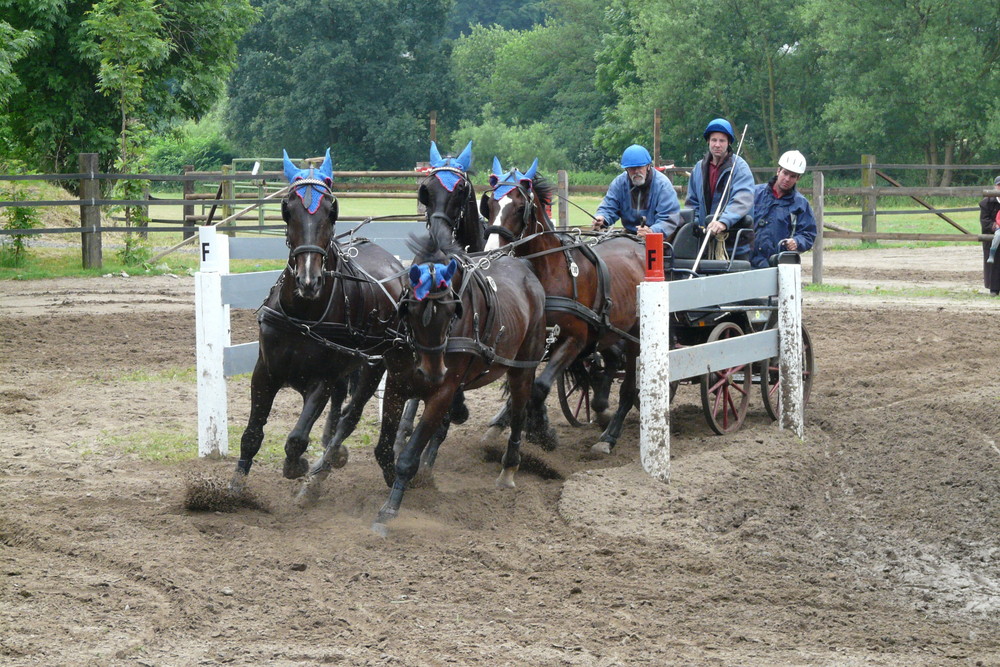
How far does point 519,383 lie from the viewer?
696cm

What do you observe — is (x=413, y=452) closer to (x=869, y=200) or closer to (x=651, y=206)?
(x=651, y=206)

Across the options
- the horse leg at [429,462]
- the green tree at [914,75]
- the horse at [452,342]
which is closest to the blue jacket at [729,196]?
the horse at [452,342]

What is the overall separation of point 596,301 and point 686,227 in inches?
57.2

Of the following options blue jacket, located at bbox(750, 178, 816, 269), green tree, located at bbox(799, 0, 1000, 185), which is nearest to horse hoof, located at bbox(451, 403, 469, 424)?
blue jacket, located at bbox(750, 178, 816, 269)

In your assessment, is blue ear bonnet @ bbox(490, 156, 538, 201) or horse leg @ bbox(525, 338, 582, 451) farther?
blue ear bonnet @ bbox(490, 156, 538, 201)

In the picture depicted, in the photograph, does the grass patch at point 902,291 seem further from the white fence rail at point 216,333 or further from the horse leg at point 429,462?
the white fence rail at point 216,333

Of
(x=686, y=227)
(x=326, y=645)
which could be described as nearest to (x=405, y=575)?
(x=326, y=645)

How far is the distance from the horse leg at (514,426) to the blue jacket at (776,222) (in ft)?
10.2

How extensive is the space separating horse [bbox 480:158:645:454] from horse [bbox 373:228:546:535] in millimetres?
398

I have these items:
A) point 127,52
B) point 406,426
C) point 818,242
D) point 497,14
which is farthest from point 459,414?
point 497,14

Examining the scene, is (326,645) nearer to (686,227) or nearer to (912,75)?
(686,227)

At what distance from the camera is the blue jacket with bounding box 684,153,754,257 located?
8.75 m

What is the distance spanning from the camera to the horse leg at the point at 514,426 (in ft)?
22.7

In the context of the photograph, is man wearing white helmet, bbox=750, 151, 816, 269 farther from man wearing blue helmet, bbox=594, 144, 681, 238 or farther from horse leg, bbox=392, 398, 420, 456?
horse leg, bbox=392, 398, 420, 456
